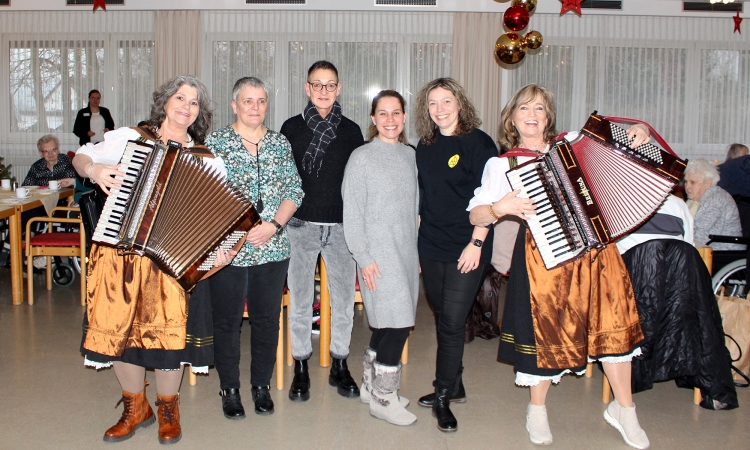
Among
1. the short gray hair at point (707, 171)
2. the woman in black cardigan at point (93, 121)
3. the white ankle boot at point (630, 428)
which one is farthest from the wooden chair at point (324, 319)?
the woman in black cardigan at point (93, 121)

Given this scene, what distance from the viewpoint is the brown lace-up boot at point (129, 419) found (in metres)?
2.50

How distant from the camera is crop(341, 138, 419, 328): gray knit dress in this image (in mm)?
Result: 2533

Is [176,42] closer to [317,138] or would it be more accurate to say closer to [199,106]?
[317,138]

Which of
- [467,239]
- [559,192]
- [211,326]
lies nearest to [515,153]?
[559,192]

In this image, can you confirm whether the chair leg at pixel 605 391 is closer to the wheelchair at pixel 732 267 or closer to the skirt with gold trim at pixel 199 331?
the wheelchair at pixel 732 267

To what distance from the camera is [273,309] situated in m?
2.72

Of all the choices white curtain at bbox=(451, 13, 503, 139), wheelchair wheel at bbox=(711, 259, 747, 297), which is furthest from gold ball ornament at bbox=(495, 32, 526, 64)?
wheelchair wheel at bbox=(711, 259, 747, 297)

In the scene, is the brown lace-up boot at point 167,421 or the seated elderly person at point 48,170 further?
the seated elderly person at point 48,170

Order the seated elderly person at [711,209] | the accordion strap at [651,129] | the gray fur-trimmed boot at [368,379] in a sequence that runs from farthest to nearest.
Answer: the seated elderly person at [711,209], the gray fur-trimmed boot at [368,379], the accordion strap at [651,129]

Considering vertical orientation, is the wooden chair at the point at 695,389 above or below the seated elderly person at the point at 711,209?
below

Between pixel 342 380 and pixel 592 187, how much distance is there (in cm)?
148

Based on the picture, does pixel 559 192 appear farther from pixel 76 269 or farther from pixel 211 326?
pixel 76 269

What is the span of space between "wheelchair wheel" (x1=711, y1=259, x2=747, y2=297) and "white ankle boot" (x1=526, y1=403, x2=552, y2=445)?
1.94m

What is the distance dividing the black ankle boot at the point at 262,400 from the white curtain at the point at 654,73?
5877 millimetres
